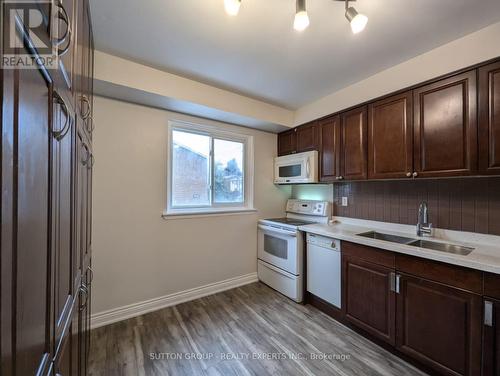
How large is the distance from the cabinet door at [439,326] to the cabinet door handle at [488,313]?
0.03 metres

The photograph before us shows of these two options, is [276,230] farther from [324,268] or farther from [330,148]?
[330,148]

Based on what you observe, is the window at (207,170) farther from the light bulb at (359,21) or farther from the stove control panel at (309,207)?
the light bulb at (359,21)

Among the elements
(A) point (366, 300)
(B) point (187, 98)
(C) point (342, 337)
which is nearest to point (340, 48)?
(B) point (187, 98)

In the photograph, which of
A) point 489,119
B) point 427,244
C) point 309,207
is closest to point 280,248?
point 309,207

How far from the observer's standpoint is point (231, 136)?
304 centimetres

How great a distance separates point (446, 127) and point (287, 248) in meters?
1.88

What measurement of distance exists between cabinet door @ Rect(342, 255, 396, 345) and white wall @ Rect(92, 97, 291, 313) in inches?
59.4

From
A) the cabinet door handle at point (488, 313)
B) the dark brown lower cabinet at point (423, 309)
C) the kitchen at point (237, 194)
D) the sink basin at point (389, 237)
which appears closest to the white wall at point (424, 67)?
the kitchen at point (237, 194)

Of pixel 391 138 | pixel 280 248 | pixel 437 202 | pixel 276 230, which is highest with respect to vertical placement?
pixel 391 138

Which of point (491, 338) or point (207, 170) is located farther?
point (207, 170)

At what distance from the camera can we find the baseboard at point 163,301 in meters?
2.11

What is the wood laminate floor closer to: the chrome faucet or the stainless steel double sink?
the stainless steel double sink

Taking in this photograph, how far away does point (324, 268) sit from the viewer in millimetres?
2291

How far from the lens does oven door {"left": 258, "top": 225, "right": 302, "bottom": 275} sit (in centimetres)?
253
